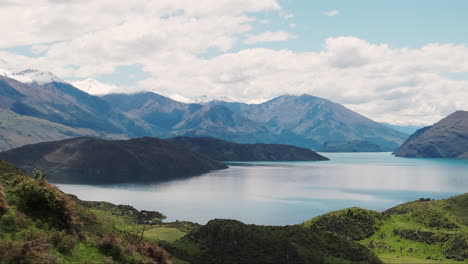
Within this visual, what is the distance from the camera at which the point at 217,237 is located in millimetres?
62062

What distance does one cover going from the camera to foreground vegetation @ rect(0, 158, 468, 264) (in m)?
32.6

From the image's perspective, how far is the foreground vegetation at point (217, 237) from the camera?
32.6 m

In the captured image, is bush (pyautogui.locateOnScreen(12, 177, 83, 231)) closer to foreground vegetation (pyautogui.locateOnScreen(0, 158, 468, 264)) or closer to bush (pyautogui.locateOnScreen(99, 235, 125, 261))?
foreground vegetation (pyautogui.locateOnScreen(0, 158, 468, 264))

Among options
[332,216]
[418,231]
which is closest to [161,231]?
[332,216]

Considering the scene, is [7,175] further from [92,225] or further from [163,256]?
[163,256]

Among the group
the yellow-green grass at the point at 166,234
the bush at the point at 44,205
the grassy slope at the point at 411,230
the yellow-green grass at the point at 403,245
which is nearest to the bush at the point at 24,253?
the bush at the point at 44,205

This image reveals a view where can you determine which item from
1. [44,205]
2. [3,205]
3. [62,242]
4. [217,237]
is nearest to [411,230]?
[217,237]

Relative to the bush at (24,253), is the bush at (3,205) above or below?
above

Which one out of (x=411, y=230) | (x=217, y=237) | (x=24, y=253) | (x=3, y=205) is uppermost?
(x=3, y=205)

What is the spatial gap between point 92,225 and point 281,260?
2421cm

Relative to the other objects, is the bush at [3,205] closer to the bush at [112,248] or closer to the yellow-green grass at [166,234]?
the bush at [112,248]

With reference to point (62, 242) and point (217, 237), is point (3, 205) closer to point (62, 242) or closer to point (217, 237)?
point (62, 242)

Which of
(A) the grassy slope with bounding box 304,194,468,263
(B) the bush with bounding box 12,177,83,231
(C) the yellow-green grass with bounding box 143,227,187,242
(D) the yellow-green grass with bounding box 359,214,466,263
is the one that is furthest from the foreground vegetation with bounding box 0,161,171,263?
(A) the grassy slope with bounding box 304,194,468,263

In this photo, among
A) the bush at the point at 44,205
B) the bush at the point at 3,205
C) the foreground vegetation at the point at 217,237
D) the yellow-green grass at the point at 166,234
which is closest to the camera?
the foreground vegetation at the point at 217,237
